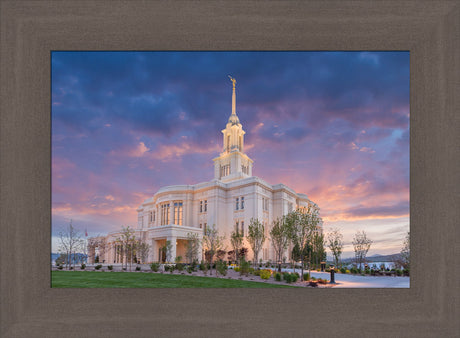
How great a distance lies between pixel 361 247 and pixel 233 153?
15.1m

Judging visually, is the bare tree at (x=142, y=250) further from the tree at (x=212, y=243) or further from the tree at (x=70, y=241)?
the tree at (x=70, y=241)

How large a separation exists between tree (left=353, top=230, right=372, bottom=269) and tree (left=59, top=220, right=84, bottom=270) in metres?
13.6

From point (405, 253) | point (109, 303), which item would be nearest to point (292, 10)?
point (109, 303)

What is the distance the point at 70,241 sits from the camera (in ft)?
51.2

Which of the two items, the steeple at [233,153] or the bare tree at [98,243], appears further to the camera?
the steeple at [233,153]

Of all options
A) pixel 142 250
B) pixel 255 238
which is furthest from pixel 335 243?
pixel 142 250

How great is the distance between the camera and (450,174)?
16.8 feet

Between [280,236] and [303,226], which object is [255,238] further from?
[303,226]

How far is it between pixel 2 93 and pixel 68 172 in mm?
6873

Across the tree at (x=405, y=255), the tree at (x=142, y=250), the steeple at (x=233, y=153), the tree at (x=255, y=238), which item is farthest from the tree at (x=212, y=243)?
the steeple at (x=233, y=153)

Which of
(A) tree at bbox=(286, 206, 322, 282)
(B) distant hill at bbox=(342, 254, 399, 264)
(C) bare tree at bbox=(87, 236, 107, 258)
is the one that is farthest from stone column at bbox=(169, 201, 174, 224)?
(A) tree at bbox=(286, 206, 322, 282)

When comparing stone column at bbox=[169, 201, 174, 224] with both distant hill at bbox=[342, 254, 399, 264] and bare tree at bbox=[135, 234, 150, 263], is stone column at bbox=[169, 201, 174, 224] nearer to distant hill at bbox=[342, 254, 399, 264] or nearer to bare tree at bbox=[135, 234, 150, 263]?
bare tree at bbox=[135, 234, 150, 263]

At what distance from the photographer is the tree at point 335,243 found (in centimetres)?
1767

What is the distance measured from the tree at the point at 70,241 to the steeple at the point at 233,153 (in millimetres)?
15614
